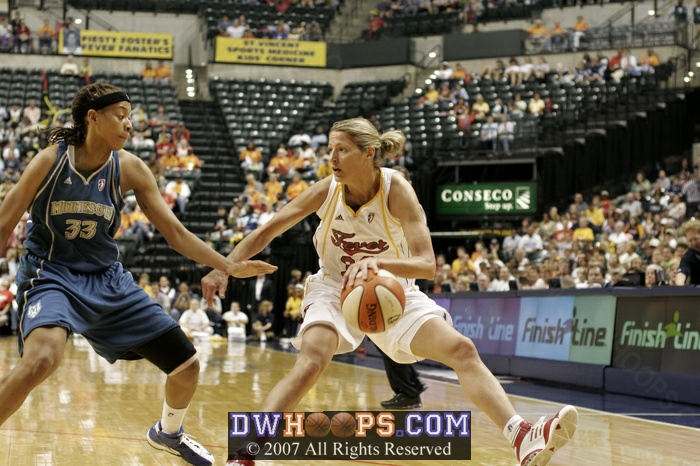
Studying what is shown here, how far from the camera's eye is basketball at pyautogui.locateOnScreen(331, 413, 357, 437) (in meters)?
5.30

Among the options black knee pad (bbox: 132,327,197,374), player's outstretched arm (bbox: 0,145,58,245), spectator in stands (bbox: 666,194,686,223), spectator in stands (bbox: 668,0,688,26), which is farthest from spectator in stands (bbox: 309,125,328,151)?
player's outstretched arm (bbox: 0,145,58,245)

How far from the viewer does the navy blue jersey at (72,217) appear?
464cm

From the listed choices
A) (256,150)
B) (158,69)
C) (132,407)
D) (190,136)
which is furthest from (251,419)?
(158,69)

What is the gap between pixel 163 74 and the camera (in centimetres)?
2944

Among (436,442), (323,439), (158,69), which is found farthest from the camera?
(158,69)

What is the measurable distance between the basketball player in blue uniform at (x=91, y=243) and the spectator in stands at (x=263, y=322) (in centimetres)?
1469

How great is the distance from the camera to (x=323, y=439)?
A: 5.35 m

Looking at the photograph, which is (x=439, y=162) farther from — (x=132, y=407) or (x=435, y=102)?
(x=132, y=407)

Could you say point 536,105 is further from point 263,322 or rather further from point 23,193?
point 23,193

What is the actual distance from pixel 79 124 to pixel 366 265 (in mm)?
1668

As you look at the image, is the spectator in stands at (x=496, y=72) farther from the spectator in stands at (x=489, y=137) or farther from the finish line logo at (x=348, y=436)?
the finish line logo at (x=348, y=436)

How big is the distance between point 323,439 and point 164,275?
16.0m

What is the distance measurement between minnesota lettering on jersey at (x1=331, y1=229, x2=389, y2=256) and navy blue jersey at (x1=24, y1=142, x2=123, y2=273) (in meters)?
1.18

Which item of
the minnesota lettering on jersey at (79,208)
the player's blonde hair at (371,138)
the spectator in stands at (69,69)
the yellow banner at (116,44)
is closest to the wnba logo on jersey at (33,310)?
the minnesota lettering on jersey at (79,208)
